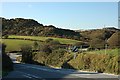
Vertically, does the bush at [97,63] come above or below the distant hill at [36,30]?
below

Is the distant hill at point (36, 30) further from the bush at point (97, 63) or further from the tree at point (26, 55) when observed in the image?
the bush at point (97, 63)

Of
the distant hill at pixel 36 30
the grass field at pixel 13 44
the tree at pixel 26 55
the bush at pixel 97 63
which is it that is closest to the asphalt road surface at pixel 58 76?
the bush at pixel 97 63

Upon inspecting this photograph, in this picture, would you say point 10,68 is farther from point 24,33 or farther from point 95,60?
point 24,33

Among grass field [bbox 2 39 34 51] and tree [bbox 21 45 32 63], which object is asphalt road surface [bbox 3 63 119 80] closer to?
tree [bbox 21 45 32 63]

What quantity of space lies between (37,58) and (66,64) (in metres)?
13.4

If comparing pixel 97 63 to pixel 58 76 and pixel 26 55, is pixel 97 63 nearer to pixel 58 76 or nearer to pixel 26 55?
pixel 58 76

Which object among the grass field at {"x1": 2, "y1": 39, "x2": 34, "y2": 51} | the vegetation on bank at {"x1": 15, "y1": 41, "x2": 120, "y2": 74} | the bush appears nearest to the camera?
the bush

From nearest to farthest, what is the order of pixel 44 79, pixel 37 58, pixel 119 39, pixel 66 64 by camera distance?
pixel 44 79, pixel 66 64, pixel 119 39, pixel 37 58

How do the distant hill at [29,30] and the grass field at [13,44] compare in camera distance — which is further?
the distant hill at [29,30]

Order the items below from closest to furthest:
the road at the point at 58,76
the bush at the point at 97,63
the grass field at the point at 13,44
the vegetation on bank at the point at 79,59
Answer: the road at the point at 58,76
the bush at the point at 97,63
the vegetation on bank at the point at 79,59
the grass field at the point at 13,44

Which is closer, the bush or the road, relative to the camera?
the road

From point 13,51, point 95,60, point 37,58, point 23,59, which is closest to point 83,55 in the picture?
point 95,60

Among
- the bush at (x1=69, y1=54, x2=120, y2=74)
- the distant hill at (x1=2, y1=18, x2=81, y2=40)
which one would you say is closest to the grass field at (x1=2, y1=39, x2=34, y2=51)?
the distant hill at (x1=2, y1=18, x2=81, y2=40)

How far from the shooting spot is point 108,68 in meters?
37.2
